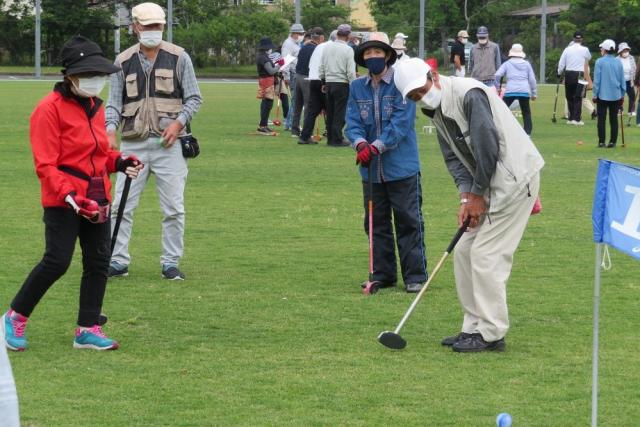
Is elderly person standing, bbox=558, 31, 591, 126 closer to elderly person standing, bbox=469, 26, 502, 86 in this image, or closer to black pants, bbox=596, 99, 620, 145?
elderly person standing, bbox=469, 26, 502, 86

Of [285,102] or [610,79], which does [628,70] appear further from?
[285,102]

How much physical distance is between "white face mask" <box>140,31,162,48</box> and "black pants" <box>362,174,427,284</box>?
1940 mm

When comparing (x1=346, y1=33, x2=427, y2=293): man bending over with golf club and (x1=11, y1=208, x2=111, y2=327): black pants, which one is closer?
(x1=11, y1=208, x2=111, y2=327): black pants

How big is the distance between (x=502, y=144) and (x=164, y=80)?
322 centimetres

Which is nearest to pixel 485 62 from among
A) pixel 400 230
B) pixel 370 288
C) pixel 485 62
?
pixel 485 62

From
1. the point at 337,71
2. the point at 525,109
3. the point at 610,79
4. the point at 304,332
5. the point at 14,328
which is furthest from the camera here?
the point at 525,109

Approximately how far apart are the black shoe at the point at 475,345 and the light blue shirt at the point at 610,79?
15.2 metres

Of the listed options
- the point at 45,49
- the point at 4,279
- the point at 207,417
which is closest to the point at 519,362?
the point at 207,417

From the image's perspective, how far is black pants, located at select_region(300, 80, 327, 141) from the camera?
899 inches

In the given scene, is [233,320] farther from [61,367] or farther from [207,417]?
[207,417]

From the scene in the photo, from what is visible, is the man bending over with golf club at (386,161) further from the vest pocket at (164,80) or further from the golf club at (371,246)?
the vest pocket at (164,80)

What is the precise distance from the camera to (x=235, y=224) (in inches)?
538

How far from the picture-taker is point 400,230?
1016cm

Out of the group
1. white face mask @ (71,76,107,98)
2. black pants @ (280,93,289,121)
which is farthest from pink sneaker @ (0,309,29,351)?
black pants @ (280,93,289,121)
